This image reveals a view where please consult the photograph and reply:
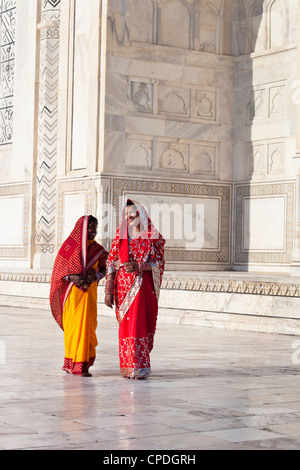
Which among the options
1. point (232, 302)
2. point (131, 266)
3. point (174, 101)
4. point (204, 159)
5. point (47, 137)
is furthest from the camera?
point (47, 137)

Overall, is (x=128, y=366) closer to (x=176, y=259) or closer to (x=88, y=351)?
(x=88, y=351)

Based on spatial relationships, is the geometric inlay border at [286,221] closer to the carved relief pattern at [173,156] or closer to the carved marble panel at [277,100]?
the carved relief pattern at [173,156]

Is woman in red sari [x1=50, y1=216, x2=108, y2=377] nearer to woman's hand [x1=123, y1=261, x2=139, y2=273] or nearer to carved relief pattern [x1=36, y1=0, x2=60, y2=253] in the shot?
woman's hand [x1=123, y1=261, x2=139, y2=273]

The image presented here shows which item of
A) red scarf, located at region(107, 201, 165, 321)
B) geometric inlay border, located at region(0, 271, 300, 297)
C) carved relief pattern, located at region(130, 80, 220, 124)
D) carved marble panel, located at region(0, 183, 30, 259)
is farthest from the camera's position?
carved marble panel, located at region(0, 183, 30, 259)

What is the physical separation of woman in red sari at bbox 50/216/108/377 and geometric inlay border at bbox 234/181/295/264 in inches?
207

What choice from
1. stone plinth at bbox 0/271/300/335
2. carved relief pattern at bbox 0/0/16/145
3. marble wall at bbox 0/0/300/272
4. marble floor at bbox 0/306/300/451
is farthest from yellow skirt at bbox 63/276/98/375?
carved relief pattern at bbox 0/0/16/145

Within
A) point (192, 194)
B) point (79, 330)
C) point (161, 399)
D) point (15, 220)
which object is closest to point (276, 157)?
point (192, 194)

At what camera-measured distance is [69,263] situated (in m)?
5.27

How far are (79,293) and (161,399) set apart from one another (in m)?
1.17

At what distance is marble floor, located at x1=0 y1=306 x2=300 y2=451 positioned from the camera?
3.25m

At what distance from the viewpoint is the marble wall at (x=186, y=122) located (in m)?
10.5

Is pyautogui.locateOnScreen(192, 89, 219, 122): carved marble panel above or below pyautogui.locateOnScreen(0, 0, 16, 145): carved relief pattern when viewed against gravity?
below

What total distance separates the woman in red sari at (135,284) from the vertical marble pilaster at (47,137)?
6785 mm

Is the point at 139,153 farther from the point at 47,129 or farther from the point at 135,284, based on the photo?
the point at 135,284
